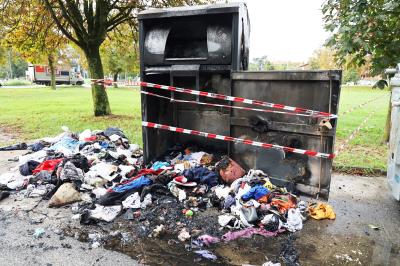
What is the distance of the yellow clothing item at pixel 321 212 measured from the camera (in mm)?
3871

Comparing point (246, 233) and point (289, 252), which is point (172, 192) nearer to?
point (246, 233)

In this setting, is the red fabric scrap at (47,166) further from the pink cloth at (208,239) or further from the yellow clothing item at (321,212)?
the yellow clothing item at (321,212)

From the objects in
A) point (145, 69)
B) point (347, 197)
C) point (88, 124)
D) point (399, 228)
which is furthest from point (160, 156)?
point (88, 124)

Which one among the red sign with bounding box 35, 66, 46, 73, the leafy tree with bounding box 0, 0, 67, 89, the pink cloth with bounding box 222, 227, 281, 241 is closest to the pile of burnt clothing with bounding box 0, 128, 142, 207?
the pink cloth with bounding box 222, 227, 281, 241

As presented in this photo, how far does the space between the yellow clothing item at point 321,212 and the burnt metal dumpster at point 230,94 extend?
9.1 inches

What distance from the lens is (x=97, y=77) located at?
11.7m

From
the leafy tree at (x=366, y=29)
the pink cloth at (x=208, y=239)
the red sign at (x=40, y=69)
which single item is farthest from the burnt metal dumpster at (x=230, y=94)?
the red sign at (x=40, y=69)

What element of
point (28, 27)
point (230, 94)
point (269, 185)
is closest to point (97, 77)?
point (28, 27)

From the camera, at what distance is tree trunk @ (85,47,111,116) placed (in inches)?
453

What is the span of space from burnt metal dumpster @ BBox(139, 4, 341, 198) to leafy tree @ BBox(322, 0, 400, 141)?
6.25 feet

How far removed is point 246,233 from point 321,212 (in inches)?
43.5

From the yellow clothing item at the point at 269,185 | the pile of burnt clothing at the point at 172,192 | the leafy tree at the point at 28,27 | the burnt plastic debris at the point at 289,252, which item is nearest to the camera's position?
the burnt plastic debris at the point at 289,252

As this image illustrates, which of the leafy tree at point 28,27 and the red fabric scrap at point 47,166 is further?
the leafy tree at point 28,27

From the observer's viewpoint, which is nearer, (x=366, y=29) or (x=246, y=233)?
(x=246, y=233)
